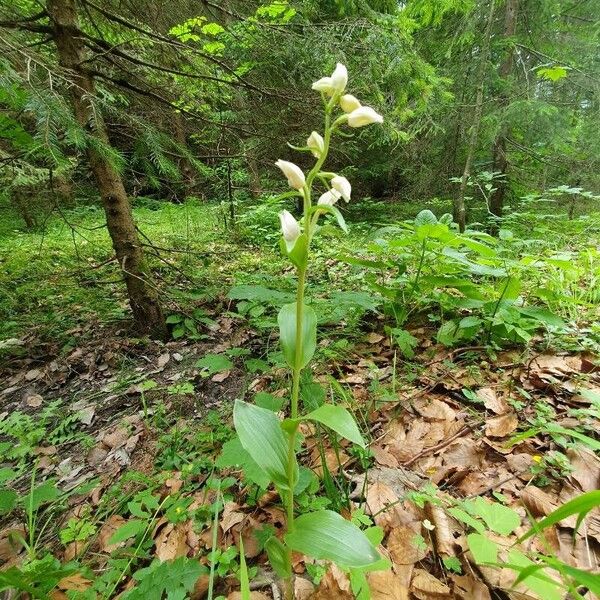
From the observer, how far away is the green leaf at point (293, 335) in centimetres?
100

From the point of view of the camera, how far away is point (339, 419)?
84 centimetres

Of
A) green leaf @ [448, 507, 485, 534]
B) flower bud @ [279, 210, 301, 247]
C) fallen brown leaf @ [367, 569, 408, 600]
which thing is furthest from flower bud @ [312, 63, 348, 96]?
fallen brown leaf @ [367, 569, 408, 600]

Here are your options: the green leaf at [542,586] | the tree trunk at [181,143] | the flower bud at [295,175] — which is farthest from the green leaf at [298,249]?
the tree trunk at [181,143]

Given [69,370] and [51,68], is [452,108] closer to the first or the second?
[51,68]

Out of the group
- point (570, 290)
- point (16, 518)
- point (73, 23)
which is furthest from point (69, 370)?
point (570, 290)

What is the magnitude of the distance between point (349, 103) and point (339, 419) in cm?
86

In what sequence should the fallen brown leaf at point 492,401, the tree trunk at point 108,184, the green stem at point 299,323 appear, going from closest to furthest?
the green stem at point 299,323, the fallen brown leaf at point 492,401, the tree trunk at point 108,184

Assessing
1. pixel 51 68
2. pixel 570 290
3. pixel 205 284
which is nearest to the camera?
pixel 51 68

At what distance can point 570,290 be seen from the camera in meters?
2.48

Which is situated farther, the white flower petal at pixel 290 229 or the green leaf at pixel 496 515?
the green leaf at pixel 496 515

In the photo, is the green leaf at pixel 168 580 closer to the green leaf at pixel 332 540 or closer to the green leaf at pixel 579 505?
the green leaf at pixel 332 540

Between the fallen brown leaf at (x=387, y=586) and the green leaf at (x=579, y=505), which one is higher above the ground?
the green leaf at (x=579, y=505)

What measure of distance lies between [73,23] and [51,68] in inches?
23.7

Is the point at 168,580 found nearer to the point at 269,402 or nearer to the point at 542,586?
the point at 269,402
